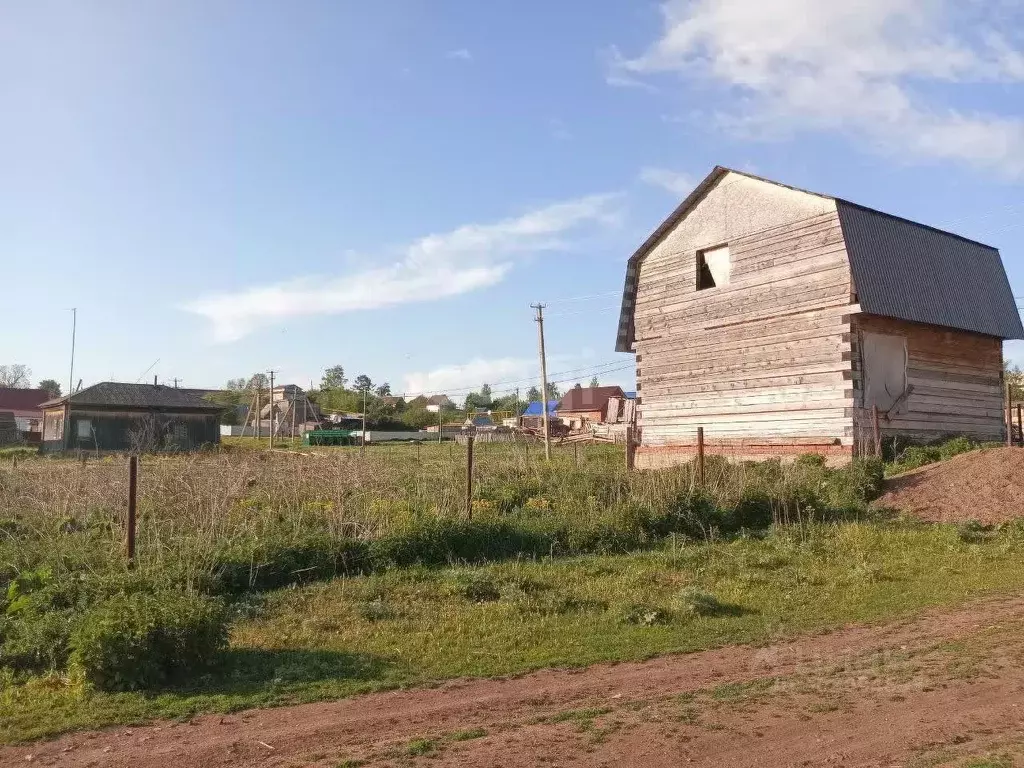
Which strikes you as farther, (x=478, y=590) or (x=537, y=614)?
(x=478, y=590)

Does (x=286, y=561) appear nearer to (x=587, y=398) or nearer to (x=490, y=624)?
(x=490, y=624)

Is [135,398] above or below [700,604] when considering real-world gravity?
above

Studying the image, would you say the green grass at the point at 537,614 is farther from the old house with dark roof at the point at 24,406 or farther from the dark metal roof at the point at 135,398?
the old house with dark roof at the point at 24,406

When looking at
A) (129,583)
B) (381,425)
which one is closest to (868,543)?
(129,583)

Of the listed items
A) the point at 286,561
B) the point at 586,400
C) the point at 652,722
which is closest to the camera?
the point at 652,722

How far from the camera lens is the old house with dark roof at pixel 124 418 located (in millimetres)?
48344

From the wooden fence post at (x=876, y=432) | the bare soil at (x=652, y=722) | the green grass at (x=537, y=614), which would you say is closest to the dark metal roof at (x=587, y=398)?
the wooden fence post at (x=876, y=432)

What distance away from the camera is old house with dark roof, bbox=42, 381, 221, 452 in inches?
1903

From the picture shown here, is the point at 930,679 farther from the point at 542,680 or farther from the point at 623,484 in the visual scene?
the point at 623,484

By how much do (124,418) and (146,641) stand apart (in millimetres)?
46794

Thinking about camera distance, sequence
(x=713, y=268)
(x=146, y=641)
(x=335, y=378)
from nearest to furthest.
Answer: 1. (x=146, y=641)
2. (x=713, y=268)
3. (x=335, y=378)

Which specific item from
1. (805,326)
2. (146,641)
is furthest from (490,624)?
(805,326)

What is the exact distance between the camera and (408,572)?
12141 millimetres

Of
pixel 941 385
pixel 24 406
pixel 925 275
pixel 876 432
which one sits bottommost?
pixel 876 432
